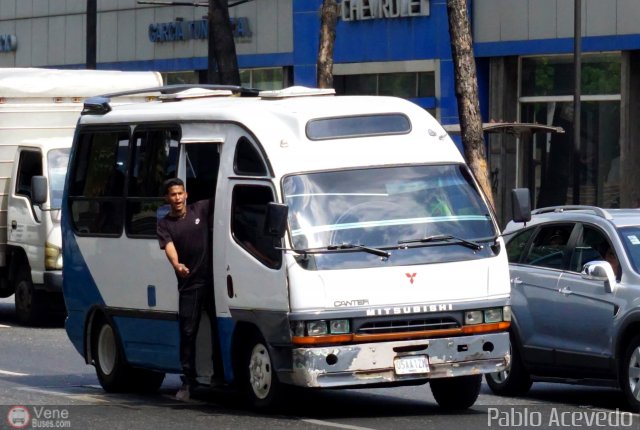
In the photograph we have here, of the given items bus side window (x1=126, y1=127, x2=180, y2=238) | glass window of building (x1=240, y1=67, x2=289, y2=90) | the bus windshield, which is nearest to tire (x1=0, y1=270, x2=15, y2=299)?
bus side window (x1=126, y1=127, x2=180, y2=238)

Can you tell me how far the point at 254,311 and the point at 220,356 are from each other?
76 cm

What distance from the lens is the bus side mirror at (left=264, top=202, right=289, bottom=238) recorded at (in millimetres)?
10859

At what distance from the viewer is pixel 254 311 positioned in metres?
11.3

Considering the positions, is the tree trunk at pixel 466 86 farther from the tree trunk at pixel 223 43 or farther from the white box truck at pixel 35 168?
the tree trunk at pixel 223 43

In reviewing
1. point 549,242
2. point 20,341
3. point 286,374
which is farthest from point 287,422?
point 20,341

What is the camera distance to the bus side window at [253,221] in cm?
1129

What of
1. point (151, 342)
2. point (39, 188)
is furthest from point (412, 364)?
point (39, 188)

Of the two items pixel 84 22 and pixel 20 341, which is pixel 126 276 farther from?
pixel 84 22

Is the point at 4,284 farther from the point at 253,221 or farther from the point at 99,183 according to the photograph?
the point at 253,221

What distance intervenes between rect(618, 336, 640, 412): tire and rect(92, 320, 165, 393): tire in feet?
14.0

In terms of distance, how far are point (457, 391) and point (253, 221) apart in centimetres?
209

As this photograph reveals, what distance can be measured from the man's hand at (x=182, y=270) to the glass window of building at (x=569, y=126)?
1735 cm

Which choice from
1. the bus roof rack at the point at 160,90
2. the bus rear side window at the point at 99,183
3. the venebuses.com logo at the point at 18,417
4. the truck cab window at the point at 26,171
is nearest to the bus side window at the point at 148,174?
the bus rear side window at the point at 99,183

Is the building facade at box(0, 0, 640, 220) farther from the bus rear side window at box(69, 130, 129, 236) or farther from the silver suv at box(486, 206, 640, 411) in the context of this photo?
the bus rear side window at box(69, 130, 129, 236)
